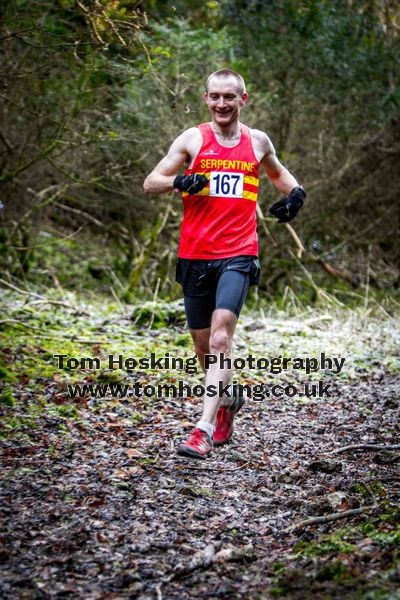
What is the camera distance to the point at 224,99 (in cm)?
445

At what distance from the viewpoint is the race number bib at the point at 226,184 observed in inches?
172

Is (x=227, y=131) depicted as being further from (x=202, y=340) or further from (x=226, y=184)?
(x=202, y=340)

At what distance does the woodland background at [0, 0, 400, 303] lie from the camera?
10.3 meters

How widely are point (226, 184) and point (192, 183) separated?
0.83 feet

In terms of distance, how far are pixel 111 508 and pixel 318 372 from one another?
4007 millimetres

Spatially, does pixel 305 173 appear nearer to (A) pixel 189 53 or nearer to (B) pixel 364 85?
(B) pixel 364 85

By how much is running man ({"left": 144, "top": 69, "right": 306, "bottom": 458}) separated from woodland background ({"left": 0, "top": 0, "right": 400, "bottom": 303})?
215 inches

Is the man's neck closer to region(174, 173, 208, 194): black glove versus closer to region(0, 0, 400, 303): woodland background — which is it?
region(174, 173, 208, 194): black glove

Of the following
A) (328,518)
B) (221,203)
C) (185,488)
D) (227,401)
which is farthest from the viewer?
(227,401)

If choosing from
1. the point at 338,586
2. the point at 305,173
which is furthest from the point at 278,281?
the point at 338,586

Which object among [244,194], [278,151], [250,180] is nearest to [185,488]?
[244,194]

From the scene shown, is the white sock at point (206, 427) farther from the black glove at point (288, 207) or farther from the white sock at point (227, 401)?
the black glove at point (288, 207)

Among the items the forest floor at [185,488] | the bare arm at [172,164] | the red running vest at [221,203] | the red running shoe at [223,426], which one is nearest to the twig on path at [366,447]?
the forest floor at [185,488]

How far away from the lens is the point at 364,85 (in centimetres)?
1213
